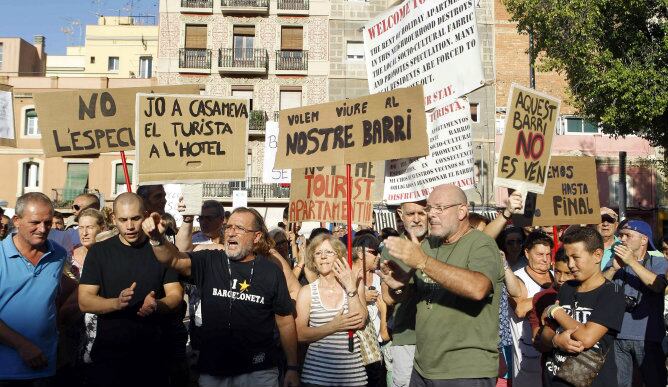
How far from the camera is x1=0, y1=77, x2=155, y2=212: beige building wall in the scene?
37812mm

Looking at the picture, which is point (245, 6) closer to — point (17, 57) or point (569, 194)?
point (17, 57)

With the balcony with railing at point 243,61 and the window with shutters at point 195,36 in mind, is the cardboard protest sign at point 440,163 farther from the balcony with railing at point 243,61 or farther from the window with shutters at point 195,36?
the window with shutters at point 195,36

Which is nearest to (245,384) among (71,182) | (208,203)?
(208,203)

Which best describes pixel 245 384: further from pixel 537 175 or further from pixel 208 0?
pixel 208 0

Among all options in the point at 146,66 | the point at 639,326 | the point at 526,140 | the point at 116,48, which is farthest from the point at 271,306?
the point at 116,48

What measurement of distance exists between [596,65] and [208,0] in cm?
1900

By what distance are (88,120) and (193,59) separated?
91.9ft

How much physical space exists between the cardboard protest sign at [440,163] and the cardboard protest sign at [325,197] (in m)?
0.96

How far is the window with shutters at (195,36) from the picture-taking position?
1398 inches

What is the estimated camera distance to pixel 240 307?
551 cm

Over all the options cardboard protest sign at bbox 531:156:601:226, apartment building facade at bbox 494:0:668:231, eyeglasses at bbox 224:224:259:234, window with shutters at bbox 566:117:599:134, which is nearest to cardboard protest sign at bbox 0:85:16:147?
eyeglasses at bbox 224:224:259:234

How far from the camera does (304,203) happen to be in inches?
357

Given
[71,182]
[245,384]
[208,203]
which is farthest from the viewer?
[71,182]

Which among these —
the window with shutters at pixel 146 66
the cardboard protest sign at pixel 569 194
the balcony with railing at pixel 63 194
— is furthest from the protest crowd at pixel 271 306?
the window with shutters at pixel 146 66
